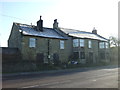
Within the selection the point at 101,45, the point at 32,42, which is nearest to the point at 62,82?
the point at 32,42

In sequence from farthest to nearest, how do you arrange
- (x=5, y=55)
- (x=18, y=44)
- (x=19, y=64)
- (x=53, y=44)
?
(x=53, y=44) → (x=18, y=44) → (x=5, y=55) → (x=19, y=64)

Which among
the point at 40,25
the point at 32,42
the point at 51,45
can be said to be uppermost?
the point at 40,25

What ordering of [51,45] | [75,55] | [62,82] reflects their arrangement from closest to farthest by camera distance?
[62,82], [51,45], [75,55]

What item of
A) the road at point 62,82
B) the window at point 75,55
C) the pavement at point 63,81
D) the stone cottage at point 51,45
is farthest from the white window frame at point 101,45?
the road at point 62,82

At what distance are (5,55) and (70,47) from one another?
15679mm

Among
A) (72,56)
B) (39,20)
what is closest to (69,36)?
(72,56)

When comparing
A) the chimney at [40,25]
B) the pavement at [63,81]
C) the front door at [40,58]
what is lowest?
the pavement at [63,81]

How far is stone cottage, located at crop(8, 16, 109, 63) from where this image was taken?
27875mm

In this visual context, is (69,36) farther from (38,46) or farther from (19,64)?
(19,64)

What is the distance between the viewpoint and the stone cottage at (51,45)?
91.5 ft

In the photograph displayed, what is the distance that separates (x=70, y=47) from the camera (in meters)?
35.2

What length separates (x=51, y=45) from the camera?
30.9 meters

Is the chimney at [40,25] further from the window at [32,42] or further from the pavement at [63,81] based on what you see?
the pavement at [63,81]

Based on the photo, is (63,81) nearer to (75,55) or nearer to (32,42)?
(32,42)
